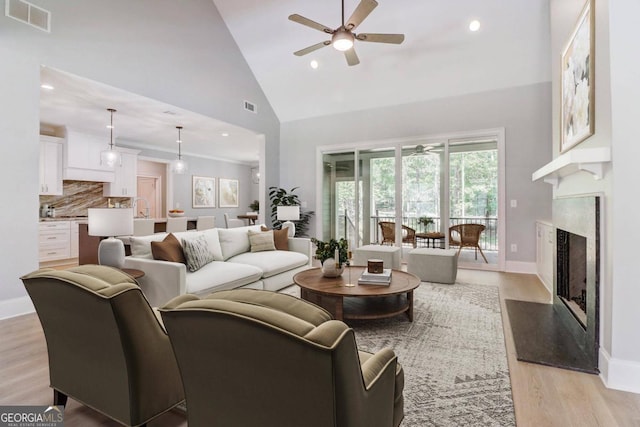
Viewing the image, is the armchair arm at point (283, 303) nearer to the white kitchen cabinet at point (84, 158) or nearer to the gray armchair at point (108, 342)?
the gray armchair at point (108, 342)

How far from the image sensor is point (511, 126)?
532 centimetres

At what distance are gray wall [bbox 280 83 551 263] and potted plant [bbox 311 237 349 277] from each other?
3.49 meters

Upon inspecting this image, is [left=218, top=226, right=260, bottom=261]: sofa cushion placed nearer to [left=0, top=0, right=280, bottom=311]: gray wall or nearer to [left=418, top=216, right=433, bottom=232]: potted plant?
[left=0, top=0, right=280, bottom=311]: gray wall

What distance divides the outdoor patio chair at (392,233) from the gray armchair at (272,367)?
5104 millimetres

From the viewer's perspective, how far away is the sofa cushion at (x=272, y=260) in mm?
3904

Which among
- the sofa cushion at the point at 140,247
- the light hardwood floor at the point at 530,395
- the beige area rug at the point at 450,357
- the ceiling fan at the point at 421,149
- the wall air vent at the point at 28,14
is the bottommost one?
the light hardwood floor at the point at 530,395

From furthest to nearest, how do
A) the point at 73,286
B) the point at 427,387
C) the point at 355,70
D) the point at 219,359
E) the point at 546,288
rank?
the point at 355,70 < the point at 546,288 < the point at 427,387 < the point at 73,286 < the point at 219,359

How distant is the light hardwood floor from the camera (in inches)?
67.6

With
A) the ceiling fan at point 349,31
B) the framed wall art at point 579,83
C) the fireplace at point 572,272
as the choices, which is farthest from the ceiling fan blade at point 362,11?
the fireplace at point 572,272

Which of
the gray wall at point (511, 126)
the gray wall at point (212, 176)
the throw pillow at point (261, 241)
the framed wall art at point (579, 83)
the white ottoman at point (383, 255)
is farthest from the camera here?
the gray wall at point (212, 176)

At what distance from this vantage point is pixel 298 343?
0.88 m

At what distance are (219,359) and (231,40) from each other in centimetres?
617

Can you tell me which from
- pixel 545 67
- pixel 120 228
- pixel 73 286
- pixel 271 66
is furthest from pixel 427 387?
pixel 271 66

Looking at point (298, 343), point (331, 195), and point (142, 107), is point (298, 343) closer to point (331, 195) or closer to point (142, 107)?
point (142, 107)
